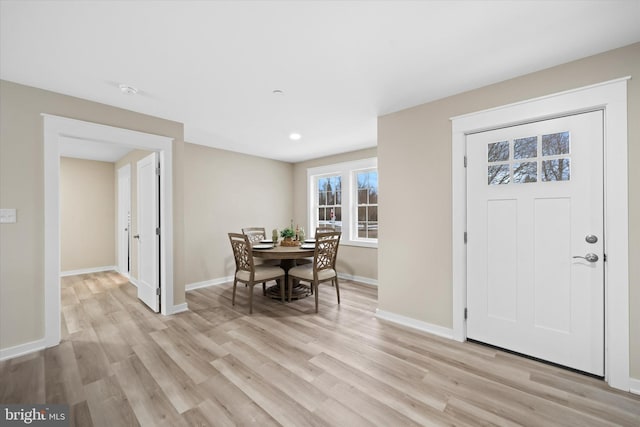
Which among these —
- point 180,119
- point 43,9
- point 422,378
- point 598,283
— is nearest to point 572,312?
point 598,283

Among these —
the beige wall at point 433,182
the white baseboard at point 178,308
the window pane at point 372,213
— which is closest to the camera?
the beige wall at point 433,182

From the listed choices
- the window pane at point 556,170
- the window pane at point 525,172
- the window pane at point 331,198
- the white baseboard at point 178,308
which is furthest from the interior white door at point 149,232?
the window pane at point 556,170

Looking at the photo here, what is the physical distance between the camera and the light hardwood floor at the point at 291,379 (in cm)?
163

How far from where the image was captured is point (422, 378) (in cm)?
200

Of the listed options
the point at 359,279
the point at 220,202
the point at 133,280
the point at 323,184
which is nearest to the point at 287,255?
the point at 359,279

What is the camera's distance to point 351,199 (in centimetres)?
513

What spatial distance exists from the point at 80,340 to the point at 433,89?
14.3ft

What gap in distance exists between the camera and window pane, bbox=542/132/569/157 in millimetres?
2107

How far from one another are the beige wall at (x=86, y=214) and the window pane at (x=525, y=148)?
7.42 m

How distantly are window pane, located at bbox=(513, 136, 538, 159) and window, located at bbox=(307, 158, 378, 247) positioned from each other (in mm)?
2546

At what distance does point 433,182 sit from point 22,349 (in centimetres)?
427

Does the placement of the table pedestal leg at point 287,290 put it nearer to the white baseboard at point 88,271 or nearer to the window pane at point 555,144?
the window pane at point 555,144

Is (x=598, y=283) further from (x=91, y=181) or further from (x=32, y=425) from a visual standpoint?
(x=91, y=181)

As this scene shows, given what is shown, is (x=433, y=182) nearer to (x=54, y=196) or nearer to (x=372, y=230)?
(x=372, y=230)
